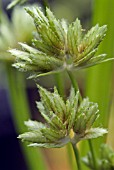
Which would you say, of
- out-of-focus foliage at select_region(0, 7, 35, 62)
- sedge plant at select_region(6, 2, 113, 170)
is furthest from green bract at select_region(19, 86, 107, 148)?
out-of-focus foliage at select_region(0, 7, 35, 62)

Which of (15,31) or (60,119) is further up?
(15,31)

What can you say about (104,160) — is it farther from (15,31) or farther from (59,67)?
(15,31)

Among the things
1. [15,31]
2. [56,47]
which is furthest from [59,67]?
[15,31]

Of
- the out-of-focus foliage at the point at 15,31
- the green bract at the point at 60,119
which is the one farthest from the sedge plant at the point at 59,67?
the out-of-focus foliage at the point at 15,31

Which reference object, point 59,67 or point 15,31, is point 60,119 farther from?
point 15,31

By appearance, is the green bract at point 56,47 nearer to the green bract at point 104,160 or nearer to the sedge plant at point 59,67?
the sedge plant at point 59,67

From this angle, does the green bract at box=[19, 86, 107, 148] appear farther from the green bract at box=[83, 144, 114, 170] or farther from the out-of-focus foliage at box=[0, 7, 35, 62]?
the out-of-focus foliage at box=[0, 7, 35, 62]

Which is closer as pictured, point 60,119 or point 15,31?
point 60,119
